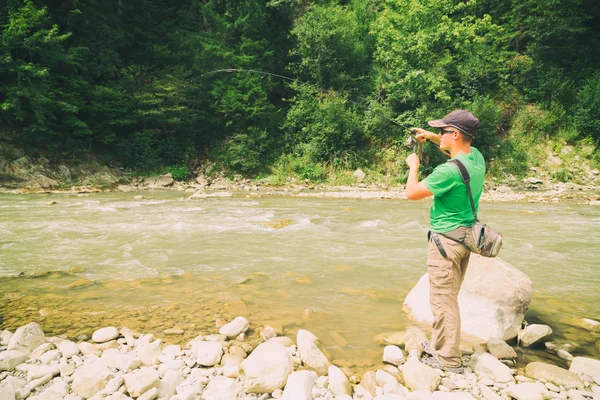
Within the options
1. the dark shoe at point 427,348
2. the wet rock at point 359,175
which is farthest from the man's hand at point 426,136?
the wet rock at point 359,175

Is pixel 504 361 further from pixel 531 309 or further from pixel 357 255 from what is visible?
pixel 357 255

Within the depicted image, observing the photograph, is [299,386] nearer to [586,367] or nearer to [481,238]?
[481,238]

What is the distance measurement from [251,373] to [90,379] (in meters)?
1.14

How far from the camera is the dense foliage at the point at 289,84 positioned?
17.5m

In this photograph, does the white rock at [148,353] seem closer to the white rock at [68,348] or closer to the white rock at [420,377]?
the white rock at [68,348]

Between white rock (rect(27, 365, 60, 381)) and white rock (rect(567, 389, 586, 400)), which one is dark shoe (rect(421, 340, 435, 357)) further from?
white rock (rect(27, 365, 60, 381))

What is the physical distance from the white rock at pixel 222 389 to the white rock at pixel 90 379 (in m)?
0.74

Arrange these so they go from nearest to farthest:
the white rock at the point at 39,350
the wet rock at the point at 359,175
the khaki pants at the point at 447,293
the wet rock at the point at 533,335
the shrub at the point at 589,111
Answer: the khaki pants at the point at 447,293 → the white rock at the point at 39,350 → the wet rock at the point at 533,335 → the shrub at the point at 589,111 → the wet rock at the point at 359,175

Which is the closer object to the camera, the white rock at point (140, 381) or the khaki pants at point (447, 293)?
the white rock at point (140, 381)

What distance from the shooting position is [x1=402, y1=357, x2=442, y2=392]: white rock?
102 inches

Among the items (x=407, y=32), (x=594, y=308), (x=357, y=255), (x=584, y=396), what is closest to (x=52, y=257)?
(x=357, y=255)

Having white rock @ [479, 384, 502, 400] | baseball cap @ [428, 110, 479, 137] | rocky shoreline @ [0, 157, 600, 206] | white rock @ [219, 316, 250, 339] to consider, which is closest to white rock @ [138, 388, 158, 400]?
white rock @ [219, 316, 250, 339]

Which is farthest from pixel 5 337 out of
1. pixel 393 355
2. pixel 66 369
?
pixel 393 355

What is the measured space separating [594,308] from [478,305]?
1840 millimetres
